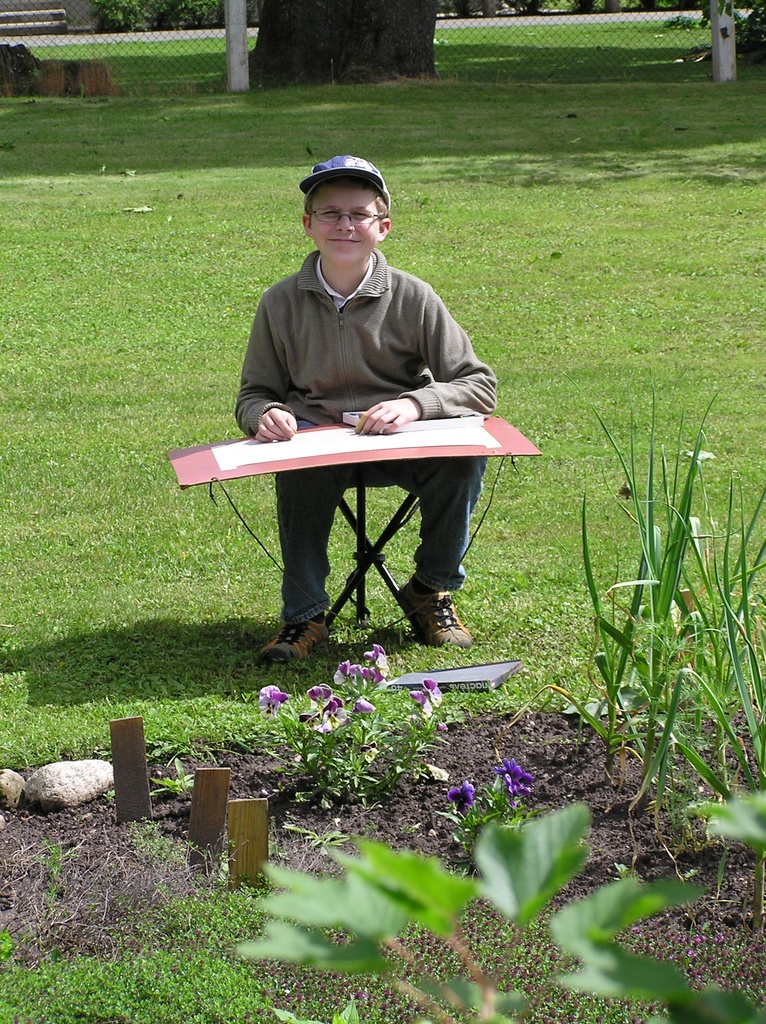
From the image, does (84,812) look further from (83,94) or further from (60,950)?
(83,94)

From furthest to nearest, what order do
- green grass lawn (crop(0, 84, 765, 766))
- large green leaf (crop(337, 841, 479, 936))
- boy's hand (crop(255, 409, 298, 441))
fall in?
green grass lawn (crop(0, 84, 765, 766)), boy's hand (crop(255, 409, 298, 441)), large green leaf (crop(337, 841, 479, 936))

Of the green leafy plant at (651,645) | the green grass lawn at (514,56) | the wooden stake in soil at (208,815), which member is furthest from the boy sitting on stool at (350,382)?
the green grass lawn at (514,56)

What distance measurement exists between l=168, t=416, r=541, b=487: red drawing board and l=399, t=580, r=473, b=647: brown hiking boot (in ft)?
1.87

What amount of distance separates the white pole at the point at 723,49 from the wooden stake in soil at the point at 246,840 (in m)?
15.8

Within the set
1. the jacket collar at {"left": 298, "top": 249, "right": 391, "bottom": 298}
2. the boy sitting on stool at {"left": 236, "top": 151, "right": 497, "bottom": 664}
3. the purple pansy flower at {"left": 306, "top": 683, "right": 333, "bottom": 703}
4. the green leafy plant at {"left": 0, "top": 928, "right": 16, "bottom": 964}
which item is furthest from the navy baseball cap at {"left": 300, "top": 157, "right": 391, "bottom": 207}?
the green leafy plant at {"left": 0, "top": 928, "right": 16, "bottom": 964}

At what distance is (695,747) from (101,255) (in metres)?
8.23

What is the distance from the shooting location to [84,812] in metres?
3.04

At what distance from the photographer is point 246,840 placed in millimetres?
2654

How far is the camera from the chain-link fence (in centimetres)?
1767

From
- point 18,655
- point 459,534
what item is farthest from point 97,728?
point 459,534

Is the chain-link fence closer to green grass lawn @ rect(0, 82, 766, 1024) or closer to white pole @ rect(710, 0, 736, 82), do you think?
white pole @ rect(710, 0, 736, 82)

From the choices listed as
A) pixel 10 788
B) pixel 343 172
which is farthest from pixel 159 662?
pixel 343 172

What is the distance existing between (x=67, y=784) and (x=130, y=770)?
23 centimetres

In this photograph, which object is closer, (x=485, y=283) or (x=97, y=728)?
(x=97, y=728)
